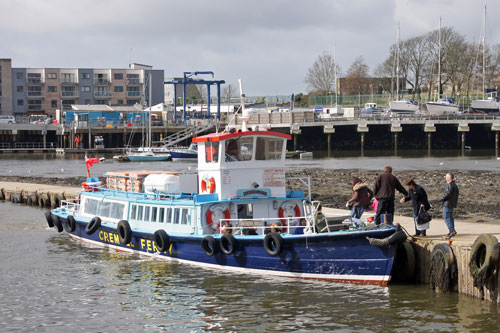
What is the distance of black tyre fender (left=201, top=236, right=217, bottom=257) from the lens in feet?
67.8

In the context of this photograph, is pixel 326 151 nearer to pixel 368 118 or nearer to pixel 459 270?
pixel 368 118

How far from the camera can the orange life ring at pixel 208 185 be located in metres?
22.0

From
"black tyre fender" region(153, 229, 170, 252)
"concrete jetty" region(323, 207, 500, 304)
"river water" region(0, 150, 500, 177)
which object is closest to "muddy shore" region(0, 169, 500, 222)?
"concrete jetty" region(323, 207, 500, 304)

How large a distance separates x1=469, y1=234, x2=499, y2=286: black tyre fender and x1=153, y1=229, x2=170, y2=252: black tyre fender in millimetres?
9605

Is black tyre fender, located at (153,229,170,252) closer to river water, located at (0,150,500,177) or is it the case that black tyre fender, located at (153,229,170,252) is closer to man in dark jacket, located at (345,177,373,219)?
man in dark jacket, located at (345,177,373,219)

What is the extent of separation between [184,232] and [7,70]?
122 metres

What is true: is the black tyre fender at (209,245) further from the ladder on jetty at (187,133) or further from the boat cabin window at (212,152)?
the ladder on jetty at (187,133)

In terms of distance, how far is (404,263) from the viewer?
61.8ft

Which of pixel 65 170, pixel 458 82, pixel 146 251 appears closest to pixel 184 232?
pixel 146 251

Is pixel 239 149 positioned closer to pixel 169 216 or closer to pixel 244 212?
pixel 244 212

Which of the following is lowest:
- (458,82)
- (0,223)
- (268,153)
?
(0,223)

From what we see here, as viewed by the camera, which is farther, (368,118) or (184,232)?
(368,118)

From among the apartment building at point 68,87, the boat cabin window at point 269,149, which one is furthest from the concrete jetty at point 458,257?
the apartment building at point 68,87

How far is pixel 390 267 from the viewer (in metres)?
18.3
